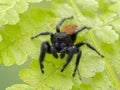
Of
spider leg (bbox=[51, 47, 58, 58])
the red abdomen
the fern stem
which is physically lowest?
the fern stem

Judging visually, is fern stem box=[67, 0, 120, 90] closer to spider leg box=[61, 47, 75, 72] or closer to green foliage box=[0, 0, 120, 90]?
green foliage box=[0, 0, 120, 90]

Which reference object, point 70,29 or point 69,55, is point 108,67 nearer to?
point 69,55

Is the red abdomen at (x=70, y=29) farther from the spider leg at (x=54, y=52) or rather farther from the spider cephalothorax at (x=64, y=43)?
the spider leg at (x=54, y=52)

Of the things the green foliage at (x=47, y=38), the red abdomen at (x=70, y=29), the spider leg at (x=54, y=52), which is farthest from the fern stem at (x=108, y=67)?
the spider leg at (x=54, y=52)

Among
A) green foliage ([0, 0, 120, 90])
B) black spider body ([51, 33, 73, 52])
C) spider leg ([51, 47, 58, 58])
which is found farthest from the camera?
black spider body ([51, 33, 73, 52])

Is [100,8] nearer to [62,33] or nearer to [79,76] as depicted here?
→ [62,33]

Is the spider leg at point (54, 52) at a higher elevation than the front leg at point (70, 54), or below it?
higher

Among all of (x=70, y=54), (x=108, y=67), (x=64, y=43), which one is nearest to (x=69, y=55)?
(x=70, y=54)

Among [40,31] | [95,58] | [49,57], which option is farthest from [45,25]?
[95,58]

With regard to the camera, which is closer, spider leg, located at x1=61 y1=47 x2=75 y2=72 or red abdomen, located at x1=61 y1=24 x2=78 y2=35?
spider leg, located at x1=61 y1=47 x2=75 y2=72

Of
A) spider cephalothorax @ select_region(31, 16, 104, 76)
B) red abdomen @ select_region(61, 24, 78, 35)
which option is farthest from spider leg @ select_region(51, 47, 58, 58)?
red abdomen @ select_region(61, 24, 78, 35)
